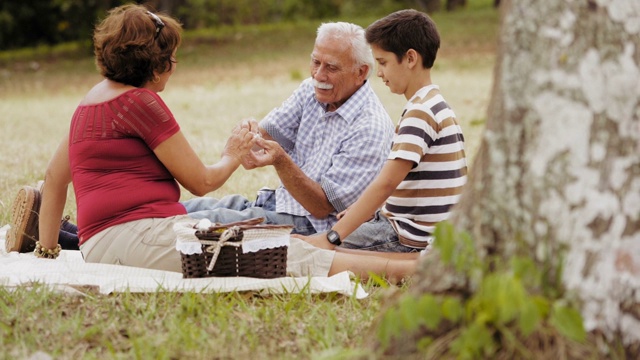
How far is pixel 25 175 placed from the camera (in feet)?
25.1

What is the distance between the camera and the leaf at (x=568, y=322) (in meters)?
2.55

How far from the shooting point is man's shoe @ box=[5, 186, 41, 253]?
4.84 m

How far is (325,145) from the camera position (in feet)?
16.6

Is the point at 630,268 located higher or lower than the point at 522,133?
lower

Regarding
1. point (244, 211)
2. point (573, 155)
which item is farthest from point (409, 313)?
point (244, 211)

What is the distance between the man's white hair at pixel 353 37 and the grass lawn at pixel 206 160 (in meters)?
1.31

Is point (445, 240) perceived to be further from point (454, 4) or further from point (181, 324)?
point (454, 4)

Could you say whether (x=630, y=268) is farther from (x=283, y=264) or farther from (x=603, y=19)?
(x=283, y=264)

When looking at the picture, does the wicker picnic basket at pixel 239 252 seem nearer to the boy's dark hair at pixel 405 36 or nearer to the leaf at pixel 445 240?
the boy's dark hair at pixel 405 36

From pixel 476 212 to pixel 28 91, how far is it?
51.0ft

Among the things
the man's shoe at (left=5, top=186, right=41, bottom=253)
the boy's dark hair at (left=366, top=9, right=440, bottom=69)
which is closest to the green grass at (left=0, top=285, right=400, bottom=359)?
the man's shoe at (left=5, top=186, right=41, bottom=253)

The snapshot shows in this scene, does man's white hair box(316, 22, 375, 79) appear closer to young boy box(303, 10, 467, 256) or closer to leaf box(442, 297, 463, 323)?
young boy box(303, 10, 467, 256)

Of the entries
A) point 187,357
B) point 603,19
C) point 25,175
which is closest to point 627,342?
point 603,19

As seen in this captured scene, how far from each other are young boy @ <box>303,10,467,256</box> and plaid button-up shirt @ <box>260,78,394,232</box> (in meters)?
0.28
